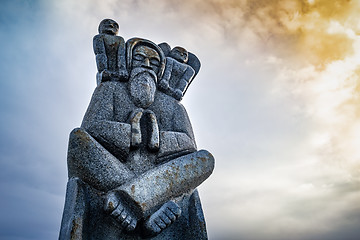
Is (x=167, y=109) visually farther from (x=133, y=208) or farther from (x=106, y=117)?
(x=133, y=208)

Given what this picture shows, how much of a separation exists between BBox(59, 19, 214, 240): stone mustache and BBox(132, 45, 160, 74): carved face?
0.06 feet

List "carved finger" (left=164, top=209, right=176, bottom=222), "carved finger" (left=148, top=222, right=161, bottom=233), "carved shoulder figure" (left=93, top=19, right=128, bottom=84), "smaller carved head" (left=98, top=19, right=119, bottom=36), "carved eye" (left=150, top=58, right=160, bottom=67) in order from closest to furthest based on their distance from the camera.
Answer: "carved finger" (left=148, top=222, right=161, bottom=233) < "carved finger" (left=164, top=209, right=176, bottom=222) < "carved shoulder figure" (left=93, top=19, right=128, bottom=84) < "carved eye" (left=150, top=58, right=160, bottom=67) < "smaller carved head" (left=98, top=19, right=119, bottom=36)

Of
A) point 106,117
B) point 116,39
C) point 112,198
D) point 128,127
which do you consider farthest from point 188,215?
point 116,39

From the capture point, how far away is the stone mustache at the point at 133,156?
4.29 metres

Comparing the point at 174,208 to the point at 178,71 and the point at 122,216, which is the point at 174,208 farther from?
the point at 178,71

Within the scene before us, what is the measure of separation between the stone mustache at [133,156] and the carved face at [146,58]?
17 millimetres

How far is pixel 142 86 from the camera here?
561cm

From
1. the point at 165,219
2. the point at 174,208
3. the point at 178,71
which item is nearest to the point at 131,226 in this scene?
the point at 165,219

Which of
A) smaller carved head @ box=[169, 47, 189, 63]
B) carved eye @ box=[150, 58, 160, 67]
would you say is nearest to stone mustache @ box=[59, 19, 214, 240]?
carved eye @ box=[150, 58, 160, 67]

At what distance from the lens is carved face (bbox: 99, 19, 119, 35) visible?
623 centimetres

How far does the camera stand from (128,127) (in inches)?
197

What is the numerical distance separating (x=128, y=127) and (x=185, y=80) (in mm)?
1848

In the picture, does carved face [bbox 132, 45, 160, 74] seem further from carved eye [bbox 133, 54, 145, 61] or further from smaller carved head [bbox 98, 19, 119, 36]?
smaller carved head [bbox 98, 19, 119, 36]

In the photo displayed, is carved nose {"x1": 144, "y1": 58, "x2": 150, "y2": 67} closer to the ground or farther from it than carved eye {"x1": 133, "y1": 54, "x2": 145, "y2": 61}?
closer to the ground
